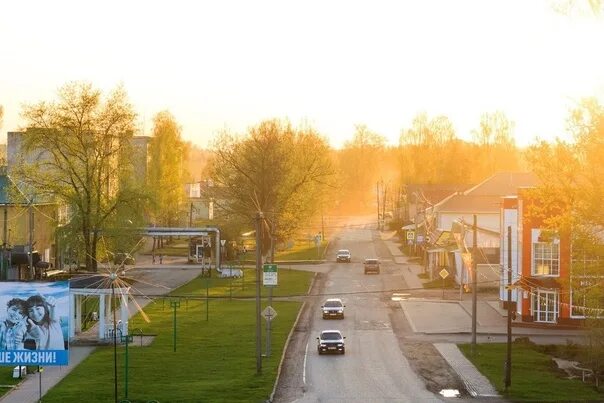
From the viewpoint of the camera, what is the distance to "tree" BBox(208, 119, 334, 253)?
94.5 metres

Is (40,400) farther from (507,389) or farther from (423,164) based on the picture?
(423,164)

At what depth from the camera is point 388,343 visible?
51031mm

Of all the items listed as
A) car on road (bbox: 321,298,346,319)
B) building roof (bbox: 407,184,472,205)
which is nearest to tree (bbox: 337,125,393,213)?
building roof (bbox: 407,184,472,205)

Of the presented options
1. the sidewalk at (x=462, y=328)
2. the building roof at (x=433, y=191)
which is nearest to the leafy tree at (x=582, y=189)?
the sidewalk at (x=462, y=328)

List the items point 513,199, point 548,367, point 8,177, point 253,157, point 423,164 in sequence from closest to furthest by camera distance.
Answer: point 548,367, point 513,199, point 8,177, point 253,157, point 423,164

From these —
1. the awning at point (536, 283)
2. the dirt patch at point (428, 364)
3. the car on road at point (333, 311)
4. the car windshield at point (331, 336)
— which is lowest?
the dirt patch at point (428, 364)

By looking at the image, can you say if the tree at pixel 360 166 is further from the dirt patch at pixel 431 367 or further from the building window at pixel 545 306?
the dirt patch at pixel 431 367

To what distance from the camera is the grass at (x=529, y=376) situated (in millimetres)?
36375

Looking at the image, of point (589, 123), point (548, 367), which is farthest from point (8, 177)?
point (589, 123)

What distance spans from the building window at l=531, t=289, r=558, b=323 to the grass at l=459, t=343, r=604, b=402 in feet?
28.6

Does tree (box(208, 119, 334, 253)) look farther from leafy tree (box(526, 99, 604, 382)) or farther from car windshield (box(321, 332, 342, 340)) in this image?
leafy tree (box(526, 99, 604, 382))

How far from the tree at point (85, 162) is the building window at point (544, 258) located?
32.8 meters

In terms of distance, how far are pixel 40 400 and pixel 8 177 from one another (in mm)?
44592

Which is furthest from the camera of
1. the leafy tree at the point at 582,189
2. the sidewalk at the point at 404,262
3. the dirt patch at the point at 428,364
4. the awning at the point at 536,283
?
the sidewalk at the point at 404,262
